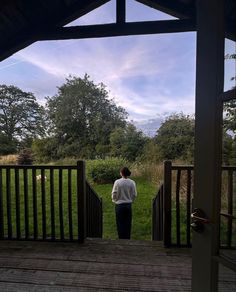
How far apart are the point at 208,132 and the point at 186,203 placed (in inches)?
102

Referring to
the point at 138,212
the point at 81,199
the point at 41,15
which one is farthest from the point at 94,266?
the point at 138,212

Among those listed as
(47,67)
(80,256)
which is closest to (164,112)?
(47,67)

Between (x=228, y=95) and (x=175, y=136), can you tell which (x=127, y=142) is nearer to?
(x=175, y=136)

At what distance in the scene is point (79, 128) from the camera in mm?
14766

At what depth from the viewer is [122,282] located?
2500mm

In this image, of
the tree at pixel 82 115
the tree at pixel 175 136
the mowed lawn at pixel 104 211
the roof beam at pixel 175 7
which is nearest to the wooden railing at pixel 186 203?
the mowed lawn at pixel 104 211

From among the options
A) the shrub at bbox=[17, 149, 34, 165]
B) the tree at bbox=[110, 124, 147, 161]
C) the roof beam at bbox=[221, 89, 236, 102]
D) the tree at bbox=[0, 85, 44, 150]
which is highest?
the tree at bbox=[0, 85, 44, 150]

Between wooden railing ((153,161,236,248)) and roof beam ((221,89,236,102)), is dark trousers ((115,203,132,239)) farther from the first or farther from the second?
roof beam ((221,89,236,102))

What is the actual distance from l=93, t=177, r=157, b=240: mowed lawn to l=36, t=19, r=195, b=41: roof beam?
3804 mm

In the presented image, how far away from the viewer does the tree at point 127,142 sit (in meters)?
11.9

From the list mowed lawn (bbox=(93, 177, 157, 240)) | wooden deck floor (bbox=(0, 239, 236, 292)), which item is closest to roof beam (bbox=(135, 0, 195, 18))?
wooden deck floor (bbox=(0, 239, 236, 292))

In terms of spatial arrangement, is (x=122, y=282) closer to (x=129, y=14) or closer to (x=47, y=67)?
(x=129, y=14)

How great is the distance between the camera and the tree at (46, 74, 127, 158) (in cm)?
1418

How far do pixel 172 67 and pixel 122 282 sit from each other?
14.6 meters
